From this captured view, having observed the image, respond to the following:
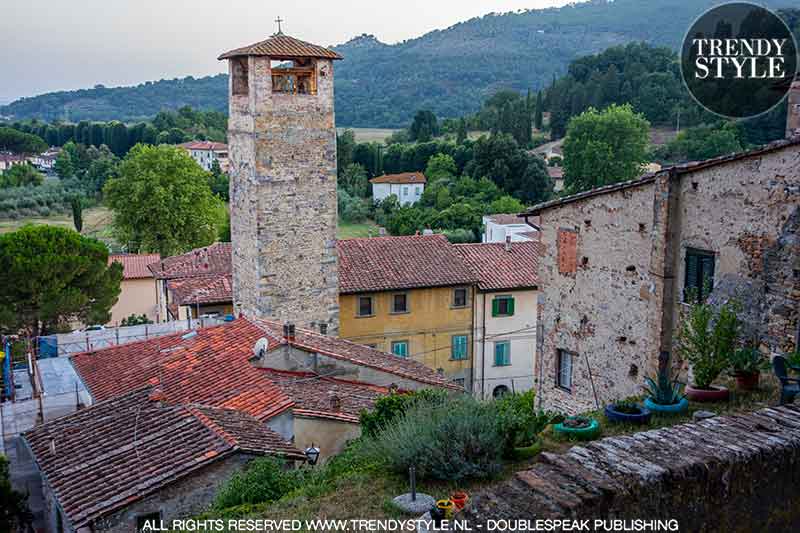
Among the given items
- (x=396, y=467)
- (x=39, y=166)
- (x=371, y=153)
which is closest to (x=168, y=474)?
(x=396, y=467)

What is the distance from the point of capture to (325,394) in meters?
14.9

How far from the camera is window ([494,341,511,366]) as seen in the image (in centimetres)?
2675

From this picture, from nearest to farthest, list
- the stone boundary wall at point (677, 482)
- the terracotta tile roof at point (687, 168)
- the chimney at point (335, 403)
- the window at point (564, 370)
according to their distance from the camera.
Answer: the stone boundary wall at point (677, 482) → the terracotta tile roof at point (687, 168) → the chimney at point (335, 403) → the window at point (564, 370)

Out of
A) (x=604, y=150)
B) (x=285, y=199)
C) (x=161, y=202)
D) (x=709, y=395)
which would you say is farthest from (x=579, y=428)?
(x=604, y=150)

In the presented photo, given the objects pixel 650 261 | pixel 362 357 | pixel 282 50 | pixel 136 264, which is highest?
pixel 282 50

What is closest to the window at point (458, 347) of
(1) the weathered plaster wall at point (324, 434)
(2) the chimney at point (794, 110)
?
(1) the weathered plaster wall at point (324, 434)

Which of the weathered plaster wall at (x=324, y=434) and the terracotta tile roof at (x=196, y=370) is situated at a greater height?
the terracotta tile roof at (x=196, y=370)

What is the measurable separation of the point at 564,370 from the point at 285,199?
10947 millimetres

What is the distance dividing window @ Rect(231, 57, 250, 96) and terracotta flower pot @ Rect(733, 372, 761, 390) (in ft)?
57.2

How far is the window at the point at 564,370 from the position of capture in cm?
1484

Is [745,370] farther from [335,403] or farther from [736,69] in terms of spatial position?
[736,69]

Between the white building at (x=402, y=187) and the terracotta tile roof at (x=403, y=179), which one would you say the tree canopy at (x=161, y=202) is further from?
the terracotta tile roof at (x=403, y=179)

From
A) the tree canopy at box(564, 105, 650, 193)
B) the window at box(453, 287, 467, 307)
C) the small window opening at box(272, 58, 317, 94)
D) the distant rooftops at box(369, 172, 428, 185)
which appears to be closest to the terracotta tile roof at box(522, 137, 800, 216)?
the small window opening at box(272, 58, 317, 94)

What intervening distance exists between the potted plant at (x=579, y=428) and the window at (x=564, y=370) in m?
6.84
